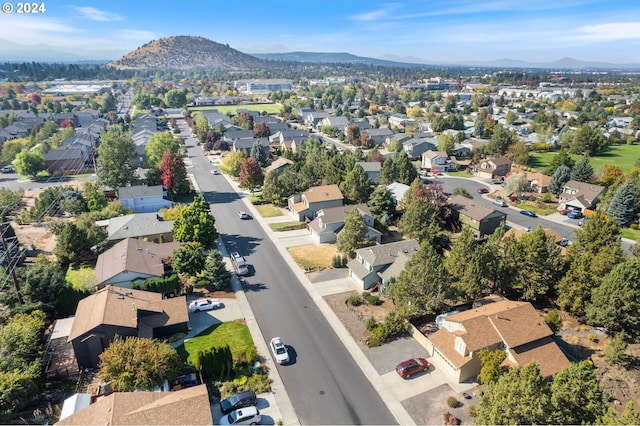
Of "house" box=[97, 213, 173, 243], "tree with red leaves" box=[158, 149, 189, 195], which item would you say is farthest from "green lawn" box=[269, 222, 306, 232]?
"tree with red leaves" box=[158, 149, 189, 195]

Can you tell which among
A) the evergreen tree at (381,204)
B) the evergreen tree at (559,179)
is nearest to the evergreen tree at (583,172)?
the evergreen tree at (559,179)

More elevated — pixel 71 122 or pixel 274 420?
pixel 71 122

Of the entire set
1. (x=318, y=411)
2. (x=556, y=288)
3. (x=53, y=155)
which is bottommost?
(x=318, y=411)

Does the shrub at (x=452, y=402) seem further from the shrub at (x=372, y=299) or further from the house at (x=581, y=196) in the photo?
the house at (x=581, y=196)

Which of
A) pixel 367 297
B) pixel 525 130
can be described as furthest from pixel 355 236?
pixel 525 130

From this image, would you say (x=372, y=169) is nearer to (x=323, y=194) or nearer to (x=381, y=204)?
(x=323, y=194)

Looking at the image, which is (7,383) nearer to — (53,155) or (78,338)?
(78,338)

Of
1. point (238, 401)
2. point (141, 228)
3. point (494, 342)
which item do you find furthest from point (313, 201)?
point (238, 401)
